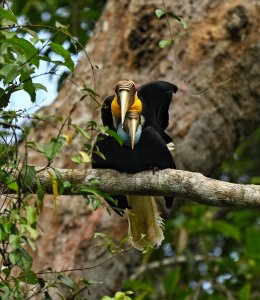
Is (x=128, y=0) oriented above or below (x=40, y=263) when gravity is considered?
above

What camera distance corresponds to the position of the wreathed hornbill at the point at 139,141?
3.53 metres

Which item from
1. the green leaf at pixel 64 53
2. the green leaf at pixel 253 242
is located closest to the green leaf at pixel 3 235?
the green leaf at pixel 64 53

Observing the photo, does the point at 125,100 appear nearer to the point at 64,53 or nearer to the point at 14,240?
the point at 64,53

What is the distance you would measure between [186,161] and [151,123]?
99cm

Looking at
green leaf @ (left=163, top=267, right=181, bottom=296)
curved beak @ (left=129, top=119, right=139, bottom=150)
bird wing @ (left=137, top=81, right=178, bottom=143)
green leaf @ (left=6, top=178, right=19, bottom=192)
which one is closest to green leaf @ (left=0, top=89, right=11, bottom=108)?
green leaf @ (left=6, top=178, right=19, bottom=192)

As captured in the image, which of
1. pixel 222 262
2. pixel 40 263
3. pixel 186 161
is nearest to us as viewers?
pixel 40 263

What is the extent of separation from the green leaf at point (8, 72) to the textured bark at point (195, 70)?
1772 millimetres

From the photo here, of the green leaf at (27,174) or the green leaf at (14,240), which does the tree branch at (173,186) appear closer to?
the green leaf at (27,174)

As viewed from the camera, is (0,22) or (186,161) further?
(186,161)

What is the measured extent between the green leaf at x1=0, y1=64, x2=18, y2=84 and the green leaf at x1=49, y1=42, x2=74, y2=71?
0.18 m

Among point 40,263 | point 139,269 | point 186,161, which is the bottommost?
point 139,269

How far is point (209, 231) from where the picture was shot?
540 centimetres

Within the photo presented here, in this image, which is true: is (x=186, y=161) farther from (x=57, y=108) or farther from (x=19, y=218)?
(x=19, y=218)

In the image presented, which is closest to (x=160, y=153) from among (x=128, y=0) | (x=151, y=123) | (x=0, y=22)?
(x=151, y=123)
